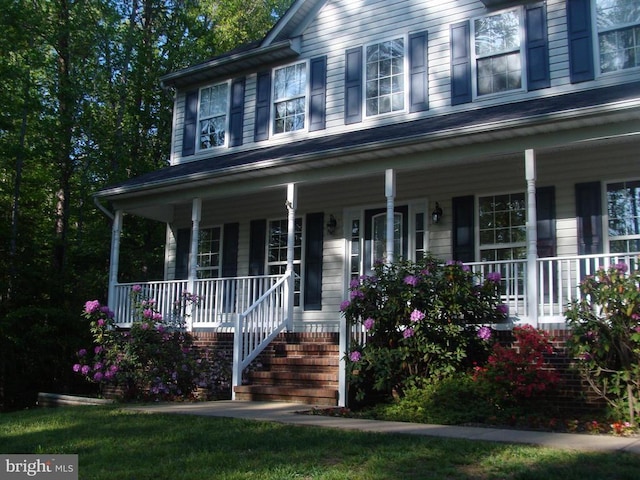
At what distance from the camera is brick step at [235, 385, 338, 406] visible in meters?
9.05

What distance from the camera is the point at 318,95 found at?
13.8 metres

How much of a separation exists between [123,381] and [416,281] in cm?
492

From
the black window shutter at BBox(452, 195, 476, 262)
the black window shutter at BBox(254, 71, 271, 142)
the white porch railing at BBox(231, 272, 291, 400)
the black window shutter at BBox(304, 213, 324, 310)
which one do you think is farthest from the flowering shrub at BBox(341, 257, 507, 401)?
the black window shutter at BBox(254, 71, 271, 142)

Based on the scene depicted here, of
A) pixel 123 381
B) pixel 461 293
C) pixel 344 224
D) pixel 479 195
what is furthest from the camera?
pixel 344 224

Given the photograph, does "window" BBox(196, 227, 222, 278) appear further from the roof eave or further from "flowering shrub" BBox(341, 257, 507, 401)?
"flowering shrub" BBox(341, 257, 507, 401)

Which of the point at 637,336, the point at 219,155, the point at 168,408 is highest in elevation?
the point at 219,155

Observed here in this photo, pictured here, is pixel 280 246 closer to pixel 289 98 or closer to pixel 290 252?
pixel 290 252

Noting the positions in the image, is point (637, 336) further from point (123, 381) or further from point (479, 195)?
point (123, 381)

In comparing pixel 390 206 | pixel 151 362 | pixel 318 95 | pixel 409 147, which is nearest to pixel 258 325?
pixel 151 362

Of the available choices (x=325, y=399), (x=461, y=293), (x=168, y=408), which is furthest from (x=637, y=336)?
Answer: (x=168, y=408)

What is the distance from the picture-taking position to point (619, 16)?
1081cm

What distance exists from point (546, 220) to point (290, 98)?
609 cm

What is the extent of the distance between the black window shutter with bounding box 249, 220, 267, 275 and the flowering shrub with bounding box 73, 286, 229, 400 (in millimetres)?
3036

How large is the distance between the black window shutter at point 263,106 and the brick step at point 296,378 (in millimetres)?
5881
